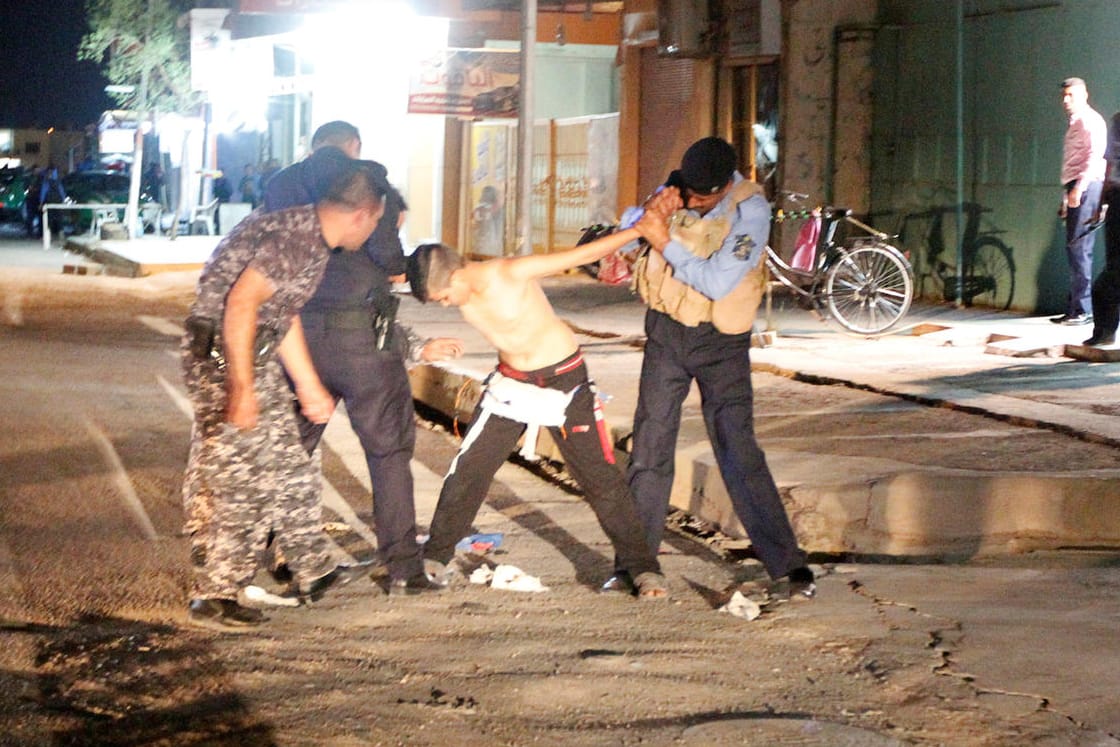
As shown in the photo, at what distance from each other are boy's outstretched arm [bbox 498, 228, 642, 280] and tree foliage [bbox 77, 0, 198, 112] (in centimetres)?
3928

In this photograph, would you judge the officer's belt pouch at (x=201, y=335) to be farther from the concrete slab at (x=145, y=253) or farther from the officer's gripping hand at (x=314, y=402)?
the concrete slab at (x=145, y=253)

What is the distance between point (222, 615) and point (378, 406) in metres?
0.98

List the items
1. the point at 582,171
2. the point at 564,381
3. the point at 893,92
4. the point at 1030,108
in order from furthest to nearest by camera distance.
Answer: the point at 582,171
the point at 893,92
the point at 1030,108
the point at 564,381

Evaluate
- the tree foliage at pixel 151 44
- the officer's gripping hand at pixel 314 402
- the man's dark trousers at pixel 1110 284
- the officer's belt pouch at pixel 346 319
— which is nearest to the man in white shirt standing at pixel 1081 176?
the man's dark trousers at pixel 1110 284

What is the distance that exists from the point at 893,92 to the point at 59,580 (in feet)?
40.7

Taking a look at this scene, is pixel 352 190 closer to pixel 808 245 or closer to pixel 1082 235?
pixel 1082 235

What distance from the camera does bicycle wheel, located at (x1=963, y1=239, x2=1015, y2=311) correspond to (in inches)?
596

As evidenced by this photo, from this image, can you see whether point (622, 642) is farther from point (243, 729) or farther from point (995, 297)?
point (995, 297)

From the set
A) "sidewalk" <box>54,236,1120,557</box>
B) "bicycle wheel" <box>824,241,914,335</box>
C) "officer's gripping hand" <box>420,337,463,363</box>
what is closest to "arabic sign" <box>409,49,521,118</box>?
"sidewalk" <box>54,236,1120,557</box>

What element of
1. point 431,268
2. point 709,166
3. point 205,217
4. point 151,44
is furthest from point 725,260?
point 151,44

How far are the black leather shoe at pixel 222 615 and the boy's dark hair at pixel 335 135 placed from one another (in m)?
2.40

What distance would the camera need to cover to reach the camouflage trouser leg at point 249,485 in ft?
18.9

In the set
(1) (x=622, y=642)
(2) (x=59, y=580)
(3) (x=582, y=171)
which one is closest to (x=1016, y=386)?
(1) (x=622, y=642)

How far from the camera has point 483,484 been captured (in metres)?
6.26
